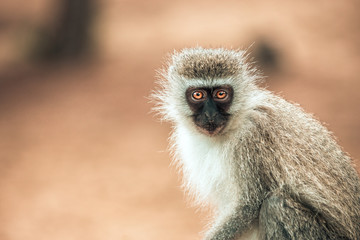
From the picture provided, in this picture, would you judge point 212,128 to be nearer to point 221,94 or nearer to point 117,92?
point 221,94

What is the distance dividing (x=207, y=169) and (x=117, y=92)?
28.6 ft

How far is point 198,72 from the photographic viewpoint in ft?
16.8

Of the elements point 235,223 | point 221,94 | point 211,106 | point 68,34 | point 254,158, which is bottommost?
point 68,34

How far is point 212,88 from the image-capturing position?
508 cm

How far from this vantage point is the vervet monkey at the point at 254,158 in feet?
16.0

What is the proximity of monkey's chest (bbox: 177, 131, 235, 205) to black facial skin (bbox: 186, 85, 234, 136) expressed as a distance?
192mm

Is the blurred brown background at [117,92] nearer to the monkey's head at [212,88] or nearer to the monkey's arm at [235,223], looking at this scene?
the monkey's arm at [235,223]

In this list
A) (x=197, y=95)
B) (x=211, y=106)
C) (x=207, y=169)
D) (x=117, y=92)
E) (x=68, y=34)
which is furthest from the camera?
(x=68, y=34)

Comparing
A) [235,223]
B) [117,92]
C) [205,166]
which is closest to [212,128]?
[205,166]

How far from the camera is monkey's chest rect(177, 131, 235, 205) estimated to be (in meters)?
5.10

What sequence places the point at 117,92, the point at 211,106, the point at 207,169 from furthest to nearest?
the point at 117,92, the point at 207,169, the point at 211,106

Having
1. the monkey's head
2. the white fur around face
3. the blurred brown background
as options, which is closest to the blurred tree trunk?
the blurred brown background

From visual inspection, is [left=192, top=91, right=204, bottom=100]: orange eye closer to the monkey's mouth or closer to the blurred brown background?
the monkey's mouth

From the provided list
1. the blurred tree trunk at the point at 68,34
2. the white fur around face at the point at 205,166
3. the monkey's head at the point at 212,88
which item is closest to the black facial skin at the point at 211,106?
the monkey's head at the point at 212,88
